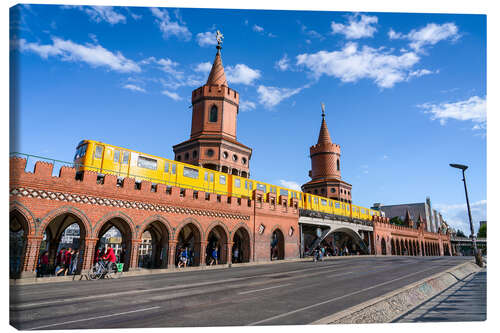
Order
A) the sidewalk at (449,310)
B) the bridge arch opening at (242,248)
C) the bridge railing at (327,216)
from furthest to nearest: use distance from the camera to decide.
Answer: the bridge railing at (327,216) → the bridge arch opening at (242,248) → the sidewalk at (449,310)

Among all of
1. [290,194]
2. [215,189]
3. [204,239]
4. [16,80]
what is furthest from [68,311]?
[290,194]

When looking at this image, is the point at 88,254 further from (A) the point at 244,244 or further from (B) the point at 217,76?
(B) the point at 217,76

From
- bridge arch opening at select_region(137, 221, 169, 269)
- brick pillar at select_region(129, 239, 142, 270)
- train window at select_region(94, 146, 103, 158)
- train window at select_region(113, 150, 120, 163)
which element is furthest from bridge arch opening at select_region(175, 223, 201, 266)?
train window at select_region(94, 146, 103, 158)

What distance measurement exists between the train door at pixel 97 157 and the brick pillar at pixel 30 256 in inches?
189

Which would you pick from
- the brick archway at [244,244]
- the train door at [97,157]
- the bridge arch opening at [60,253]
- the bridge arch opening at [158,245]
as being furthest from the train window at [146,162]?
the brick archway at [244,244]

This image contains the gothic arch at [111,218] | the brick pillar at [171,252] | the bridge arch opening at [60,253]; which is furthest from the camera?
the brick pillar at [171,252]

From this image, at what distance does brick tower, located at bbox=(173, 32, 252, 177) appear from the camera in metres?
32.8

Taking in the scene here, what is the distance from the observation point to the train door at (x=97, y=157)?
1745 cm

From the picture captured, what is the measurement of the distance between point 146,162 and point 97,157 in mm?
3274

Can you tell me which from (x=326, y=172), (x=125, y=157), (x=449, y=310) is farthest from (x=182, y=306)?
(x=326, y=172)

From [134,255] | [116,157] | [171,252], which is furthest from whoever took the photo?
[171,252]

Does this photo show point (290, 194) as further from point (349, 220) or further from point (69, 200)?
point (69, 200)

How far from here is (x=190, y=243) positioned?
28.2 meters

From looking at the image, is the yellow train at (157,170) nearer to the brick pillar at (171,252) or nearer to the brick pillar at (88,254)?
the brick pillar at (88,254)
